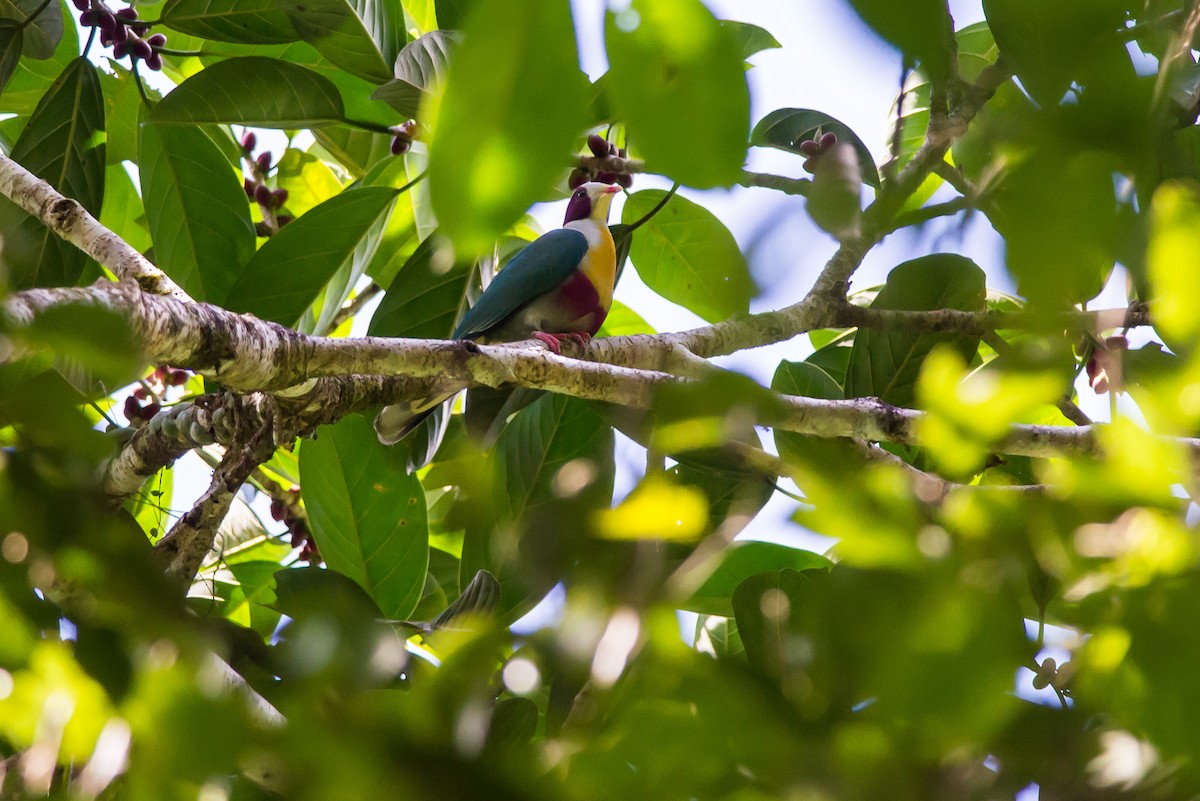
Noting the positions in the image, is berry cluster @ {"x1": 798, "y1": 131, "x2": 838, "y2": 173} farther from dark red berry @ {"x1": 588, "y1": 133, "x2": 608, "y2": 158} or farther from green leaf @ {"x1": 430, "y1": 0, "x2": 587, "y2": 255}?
green leaf @ {"x1": 430, "y1": 0, "x2": 587, "y2": 255}

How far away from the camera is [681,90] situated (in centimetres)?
39

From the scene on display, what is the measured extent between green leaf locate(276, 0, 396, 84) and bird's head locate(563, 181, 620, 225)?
1432mm

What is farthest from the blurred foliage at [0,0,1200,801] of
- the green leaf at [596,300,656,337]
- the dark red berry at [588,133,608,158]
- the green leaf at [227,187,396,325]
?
the green leaf at [596,300,656,337]

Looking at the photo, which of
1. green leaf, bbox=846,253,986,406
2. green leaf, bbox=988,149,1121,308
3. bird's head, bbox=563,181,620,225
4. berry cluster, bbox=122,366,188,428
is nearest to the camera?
green leaf, bbox=988,149,1121,308

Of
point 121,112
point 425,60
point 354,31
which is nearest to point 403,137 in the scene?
point 354,31

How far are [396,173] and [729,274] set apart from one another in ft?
8.94

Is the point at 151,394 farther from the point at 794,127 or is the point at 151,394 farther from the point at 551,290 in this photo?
the point at 794,127

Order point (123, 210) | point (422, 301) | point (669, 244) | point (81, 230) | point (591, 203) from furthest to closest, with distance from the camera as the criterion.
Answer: point (591, 203)
point (123, 210)
point (669, 244)
point (422, 301)
point (81, 230)

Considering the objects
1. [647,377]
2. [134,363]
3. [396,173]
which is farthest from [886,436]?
[396,173]

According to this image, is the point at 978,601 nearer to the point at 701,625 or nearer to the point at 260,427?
the point at 260,427

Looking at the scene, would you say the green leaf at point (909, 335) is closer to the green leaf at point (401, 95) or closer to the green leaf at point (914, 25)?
the green leaf at point (401, 95)

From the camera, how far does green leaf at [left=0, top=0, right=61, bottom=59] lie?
2.58 meters

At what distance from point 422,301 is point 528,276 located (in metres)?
0.59

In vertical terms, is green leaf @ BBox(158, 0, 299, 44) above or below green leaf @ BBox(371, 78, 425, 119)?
above
